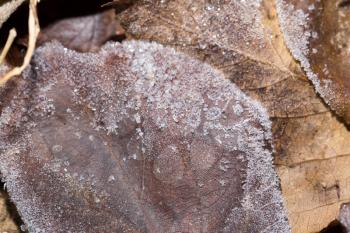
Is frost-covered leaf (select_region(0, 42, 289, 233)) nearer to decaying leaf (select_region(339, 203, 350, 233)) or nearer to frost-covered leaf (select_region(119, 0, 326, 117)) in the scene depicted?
frost-covered leaf (select_region(119, 0, 326, 117))

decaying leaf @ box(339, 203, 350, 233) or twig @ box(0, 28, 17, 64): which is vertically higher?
twig @ box(0, 28, 17, 64)

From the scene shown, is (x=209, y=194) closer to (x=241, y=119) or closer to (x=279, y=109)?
(x=241, y=119)

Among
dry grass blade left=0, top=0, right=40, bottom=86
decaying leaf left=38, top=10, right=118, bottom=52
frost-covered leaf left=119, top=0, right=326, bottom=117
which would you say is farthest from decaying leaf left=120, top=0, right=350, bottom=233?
dry grass blade left=0, top=0, right=40, bottom=86

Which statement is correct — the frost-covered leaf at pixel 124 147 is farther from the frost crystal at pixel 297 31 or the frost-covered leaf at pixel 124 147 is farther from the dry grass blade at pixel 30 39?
the frost crystal at pixel 297 31

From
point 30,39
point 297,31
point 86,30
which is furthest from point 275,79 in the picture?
point 30,39

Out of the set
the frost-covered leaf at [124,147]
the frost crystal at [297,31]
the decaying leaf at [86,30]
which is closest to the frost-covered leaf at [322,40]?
the frost crystal at [297,31]

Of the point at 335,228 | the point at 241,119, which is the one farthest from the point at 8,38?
the point at 335,228
